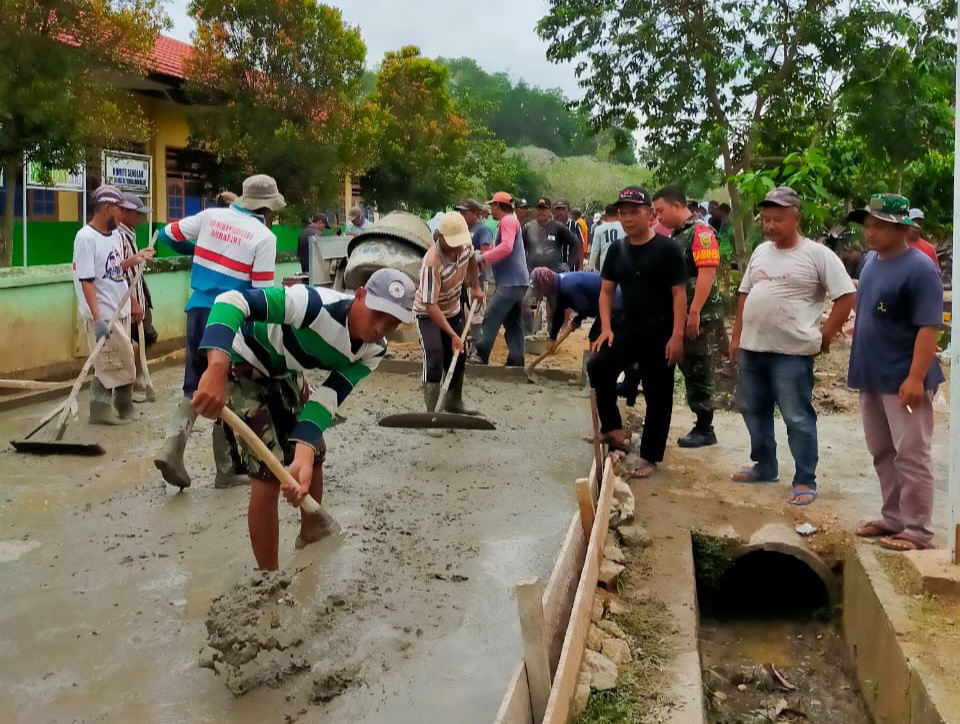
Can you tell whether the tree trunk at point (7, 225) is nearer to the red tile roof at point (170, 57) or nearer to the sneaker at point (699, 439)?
the red tile roof at point (170, 57)

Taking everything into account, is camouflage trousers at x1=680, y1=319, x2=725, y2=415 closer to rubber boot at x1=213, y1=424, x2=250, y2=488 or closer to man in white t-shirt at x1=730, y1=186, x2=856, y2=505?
man in white t-shirt at x1=730, y1=186, x2=856, y2=505

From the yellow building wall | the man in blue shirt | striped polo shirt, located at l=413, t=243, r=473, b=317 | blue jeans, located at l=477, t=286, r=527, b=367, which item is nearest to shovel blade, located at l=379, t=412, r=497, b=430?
striped polo shirt, located at l=413, t=243, r=473, b=317

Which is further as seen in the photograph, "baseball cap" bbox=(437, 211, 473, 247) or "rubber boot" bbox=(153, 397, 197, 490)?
"baseball cap" bbox=(437, 211, 473, 247)

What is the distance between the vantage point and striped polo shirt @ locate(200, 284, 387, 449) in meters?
3.61

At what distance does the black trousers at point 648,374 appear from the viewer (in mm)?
5902

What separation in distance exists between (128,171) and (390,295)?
13828 millimetres

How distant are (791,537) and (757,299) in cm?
134

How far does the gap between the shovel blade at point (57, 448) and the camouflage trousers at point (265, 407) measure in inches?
100

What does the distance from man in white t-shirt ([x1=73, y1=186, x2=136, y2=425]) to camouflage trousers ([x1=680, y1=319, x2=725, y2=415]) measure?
3.89 meters

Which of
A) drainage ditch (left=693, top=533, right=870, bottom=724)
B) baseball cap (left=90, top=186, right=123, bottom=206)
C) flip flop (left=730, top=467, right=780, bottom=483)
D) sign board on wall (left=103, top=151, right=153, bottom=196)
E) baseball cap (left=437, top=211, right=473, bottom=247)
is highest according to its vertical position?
sign board on wall (left=103, top=151, right=153, bottom=196)

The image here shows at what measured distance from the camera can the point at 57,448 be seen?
6.27 metres

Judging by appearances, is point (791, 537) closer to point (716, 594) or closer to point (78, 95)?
point (716, 594)

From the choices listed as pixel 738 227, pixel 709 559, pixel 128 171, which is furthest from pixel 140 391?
pixel 128 171

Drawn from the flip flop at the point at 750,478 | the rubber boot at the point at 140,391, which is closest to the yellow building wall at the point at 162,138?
the rubber boot at the point at 140,391
